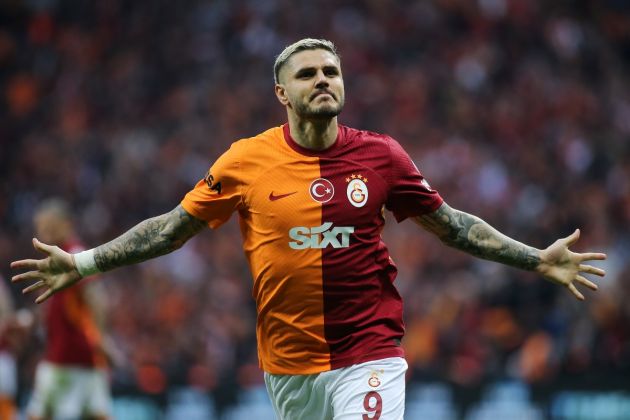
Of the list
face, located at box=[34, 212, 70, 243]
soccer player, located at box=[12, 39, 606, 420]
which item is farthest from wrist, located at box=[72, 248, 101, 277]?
face, located at box=[34, 212, 70, 243]

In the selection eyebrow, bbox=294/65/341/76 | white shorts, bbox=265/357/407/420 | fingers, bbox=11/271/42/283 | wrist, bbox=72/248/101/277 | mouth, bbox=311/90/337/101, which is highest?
eyebrow, bbox=294/65/341/76

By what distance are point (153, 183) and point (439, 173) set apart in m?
3.91

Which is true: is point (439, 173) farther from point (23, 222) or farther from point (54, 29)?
point (54, 29)

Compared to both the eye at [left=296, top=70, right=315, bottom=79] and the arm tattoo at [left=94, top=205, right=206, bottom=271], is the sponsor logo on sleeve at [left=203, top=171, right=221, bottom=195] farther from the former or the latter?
the eye at [left=296, top=70, right=315, bottom=79]

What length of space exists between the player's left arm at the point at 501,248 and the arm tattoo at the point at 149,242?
3.86 feet

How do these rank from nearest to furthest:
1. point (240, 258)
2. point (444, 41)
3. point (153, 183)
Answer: point (240, 258) < point (153, 183) < point (444, 41)

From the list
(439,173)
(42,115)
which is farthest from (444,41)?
(42,115)

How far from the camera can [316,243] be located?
217 inches

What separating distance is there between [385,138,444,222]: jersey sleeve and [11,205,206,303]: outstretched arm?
959 mm

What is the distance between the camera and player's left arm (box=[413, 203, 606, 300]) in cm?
582

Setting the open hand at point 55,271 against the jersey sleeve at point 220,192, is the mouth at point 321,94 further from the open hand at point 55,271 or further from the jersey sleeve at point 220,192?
the open hand at point 55,271

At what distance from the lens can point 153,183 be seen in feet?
51.6

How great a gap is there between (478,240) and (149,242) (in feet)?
5.41

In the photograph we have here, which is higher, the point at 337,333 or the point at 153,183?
the point at 153,183
